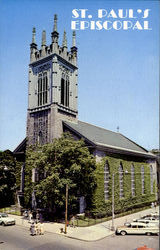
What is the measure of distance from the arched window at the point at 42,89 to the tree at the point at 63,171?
1091 centimetres

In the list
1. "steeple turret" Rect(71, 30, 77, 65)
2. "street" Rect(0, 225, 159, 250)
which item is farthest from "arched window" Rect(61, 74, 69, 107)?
"street" Rect(0, 225, 159, 250)

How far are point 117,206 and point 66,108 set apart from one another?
57.6 feet

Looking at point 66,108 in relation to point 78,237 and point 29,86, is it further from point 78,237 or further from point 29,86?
point 78,237

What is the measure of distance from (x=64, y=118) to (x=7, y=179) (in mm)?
15034

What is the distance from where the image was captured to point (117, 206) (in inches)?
1384

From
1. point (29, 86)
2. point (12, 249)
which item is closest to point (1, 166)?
point (29, 86)

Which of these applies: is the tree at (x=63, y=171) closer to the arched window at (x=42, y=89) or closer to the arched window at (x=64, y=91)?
Answer: the arched window at (x=64, y=91)

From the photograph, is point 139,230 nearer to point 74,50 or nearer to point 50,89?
point 50,89

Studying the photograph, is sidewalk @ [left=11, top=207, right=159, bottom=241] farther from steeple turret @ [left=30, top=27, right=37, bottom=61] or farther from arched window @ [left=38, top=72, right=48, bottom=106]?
steeple turret @ [left=30, top=27, right=37, bottom=61]

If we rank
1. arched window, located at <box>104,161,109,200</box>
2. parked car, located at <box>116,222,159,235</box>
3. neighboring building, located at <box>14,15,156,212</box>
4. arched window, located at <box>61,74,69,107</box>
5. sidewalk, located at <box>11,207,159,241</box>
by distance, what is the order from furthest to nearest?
arched window, located at <box>61,74,69,107</box>, neighboring building, located at <box>14,15,156,212</box>, arched window, located at <box>104,161,109,200</box>, parked car, located at <box>116,222,159,235</box>, sidewalk, located at <box>11,207,159,241</box>

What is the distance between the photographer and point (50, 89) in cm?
3838

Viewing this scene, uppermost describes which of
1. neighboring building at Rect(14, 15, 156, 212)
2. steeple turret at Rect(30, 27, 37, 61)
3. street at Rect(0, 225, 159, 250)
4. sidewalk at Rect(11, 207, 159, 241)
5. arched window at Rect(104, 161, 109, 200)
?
steeple turret at Rect(30, 27, 37, 61)

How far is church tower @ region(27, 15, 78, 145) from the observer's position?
37.3m

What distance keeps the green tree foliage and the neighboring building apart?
77.7 inches
